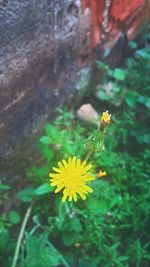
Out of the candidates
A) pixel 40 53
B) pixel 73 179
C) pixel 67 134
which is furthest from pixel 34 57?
pixel 73 179

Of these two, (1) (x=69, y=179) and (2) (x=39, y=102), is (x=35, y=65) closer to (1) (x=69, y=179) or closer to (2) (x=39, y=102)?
(2) (x=39, y=102)

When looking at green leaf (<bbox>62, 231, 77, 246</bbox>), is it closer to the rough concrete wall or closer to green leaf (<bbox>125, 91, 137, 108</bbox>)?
the rough concrete wall

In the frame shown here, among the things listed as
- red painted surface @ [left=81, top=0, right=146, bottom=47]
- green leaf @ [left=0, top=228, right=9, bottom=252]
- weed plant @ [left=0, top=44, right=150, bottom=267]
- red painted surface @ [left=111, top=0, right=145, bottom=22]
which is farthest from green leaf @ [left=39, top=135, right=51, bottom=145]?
red painted surface @ [left=111, top=0, right=145, bottom=22]

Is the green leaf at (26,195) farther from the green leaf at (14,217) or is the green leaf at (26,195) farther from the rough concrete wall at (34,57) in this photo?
the rough concrete wall at (34,57)

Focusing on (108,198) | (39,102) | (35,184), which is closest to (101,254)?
(108,198)

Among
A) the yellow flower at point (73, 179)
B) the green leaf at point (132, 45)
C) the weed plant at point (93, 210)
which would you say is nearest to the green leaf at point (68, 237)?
the weed plant at point (93, 210)

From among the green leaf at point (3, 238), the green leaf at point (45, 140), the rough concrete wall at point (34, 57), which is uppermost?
the rough concrete wall at point (34, 57)
